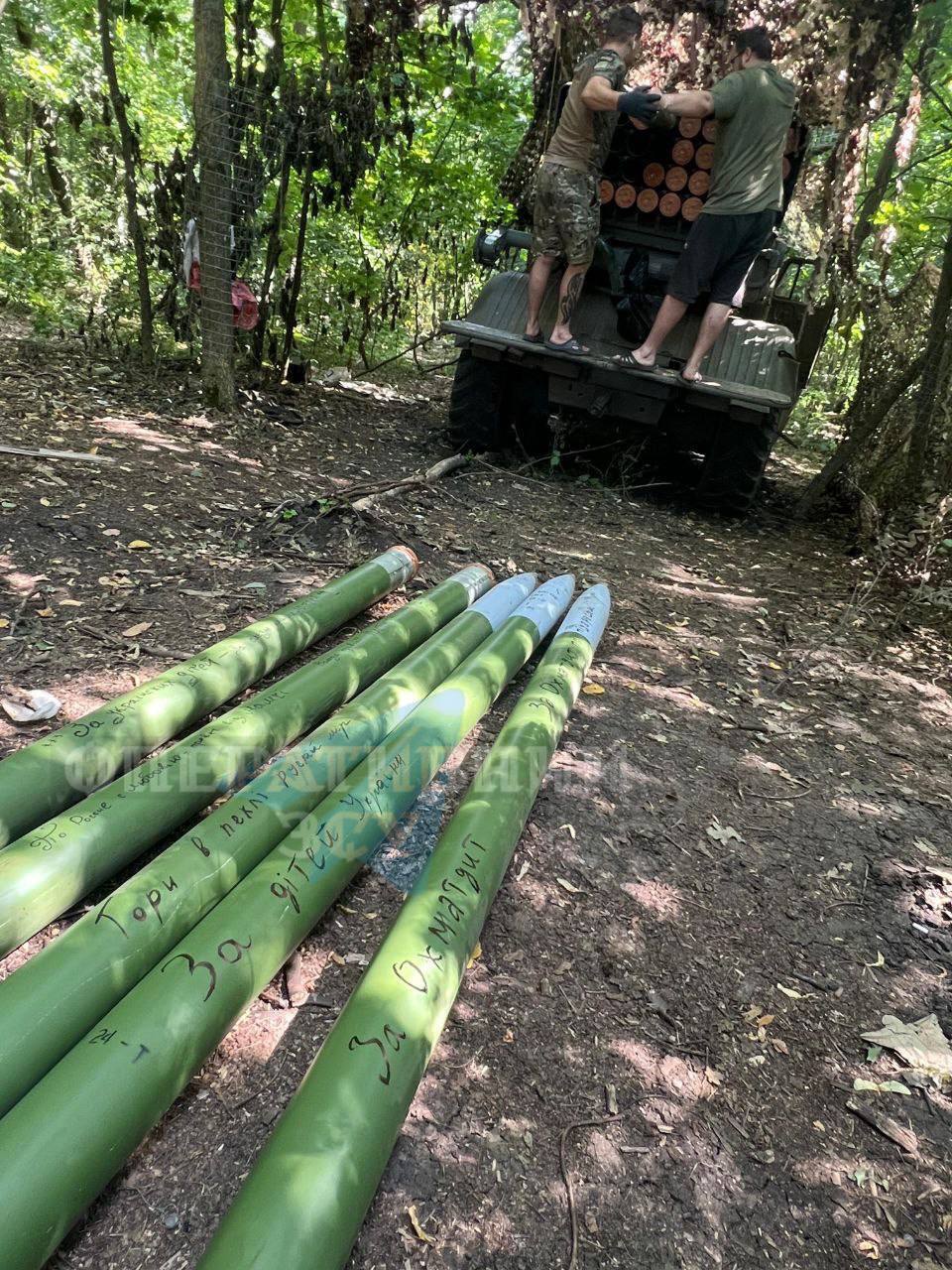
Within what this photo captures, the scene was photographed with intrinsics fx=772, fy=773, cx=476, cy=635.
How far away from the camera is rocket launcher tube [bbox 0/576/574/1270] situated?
1259 millimetres

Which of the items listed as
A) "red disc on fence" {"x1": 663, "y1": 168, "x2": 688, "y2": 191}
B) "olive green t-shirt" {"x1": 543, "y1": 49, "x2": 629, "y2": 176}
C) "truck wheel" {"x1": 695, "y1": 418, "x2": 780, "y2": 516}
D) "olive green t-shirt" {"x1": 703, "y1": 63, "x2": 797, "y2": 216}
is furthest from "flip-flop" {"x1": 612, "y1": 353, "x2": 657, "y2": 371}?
"red disc on fence" {"x1": 663, "y1": 168, "x2": 688, "y2": 191}

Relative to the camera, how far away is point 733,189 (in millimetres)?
5137

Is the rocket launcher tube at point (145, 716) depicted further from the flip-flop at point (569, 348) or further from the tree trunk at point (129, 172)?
the tree trunk at point (129, 172)

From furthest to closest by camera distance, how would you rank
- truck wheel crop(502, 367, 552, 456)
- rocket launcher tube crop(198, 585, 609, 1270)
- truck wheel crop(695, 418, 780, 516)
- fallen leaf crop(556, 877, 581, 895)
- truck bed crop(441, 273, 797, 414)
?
truck wheel crop(502, 367, 552, 456), truck wheel crop(695, 418, 780, 516), truck bed crop(441, 273, 797, 414), fallen leaf crop(556, 877, 581, 895), rocket launcher tube crop(198, 585, 609, 1270)

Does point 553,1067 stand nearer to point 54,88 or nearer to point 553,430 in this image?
point 553,430

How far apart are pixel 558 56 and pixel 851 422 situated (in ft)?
14.6

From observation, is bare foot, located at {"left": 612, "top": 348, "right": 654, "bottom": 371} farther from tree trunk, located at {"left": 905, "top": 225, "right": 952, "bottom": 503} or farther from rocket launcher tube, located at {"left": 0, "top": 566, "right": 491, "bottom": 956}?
rocket launcher tube, located at {"left": 0, "top": 566, "right": 491, "bottom": 956}

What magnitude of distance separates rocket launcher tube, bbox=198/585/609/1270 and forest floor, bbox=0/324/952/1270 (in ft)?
0.65

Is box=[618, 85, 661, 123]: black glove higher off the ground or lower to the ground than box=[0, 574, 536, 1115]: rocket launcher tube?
higher

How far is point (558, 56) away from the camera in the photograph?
7242mm

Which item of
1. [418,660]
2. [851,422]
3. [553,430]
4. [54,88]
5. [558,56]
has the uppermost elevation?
[558,56]

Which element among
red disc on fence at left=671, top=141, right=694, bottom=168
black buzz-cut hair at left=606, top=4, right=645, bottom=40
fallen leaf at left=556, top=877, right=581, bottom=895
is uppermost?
black buzz-cut hair at left=606, top=4, right=645, bottom=40

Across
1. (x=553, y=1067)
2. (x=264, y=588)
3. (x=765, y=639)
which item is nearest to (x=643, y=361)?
(x=765, y=639)

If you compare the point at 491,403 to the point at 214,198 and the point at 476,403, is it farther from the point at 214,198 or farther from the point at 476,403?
the point at 214,198
